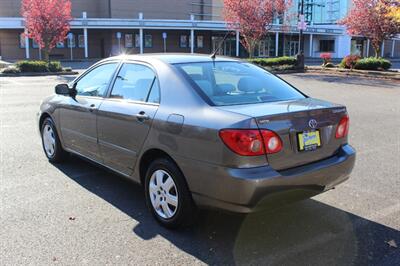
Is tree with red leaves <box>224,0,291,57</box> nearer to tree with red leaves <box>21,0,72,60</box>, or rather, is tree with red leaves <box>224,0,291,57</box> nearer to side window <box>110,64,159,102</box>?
tree with red leaves <box>21,0,72,60</box>

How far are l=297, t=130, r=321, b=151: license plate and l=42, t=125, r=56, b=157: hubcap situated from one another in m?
3.67

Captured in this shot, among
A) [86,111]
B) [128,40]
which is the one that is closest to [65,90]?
[86,111]

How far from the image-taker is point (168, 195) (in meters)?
4.06

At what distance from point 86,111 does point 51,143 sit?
53.0 inches

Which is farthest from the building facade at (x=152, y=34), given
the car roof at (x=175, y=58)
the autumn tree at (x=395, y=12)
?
the car roof at (x=175, y=58)

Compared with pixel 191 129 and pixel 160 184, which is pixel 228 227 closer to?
pixel 160 184

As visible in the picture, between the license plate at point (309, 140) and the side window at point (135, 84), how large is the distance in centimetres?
140

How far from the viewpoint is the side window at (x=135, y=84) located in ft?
14.5

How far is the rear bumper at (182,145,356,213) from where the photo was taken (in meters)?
3.48

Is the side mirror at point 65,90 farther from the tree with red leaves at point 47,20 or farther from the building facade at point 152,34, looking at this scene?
the building facade at point 152,34

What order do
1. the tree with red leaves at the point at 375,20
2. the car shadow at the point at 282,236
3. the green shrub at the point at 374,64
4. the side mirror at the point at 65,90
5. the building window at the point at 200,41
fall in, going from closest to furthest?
the car shadow at the point at 282,236 → the side mirror at the point at 65,90 → the green shrub at the point at 374,64 → the tree with red leaves at the point at 375,20 → the building window at the point at 200,41

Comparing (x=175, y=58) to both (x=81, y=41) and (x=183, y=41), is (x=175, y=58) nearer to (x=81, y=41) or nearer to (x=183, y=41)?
(x=81, y=41)

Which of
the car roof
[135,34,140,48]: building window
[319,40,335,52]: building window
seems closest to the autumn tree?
the car roof

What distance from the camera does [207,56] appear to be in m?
4.99
